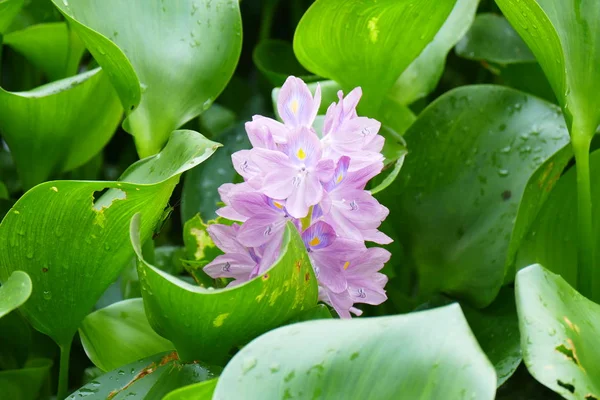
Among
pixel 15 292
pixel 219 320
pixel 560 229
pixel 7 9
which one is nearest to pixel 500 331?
pixel 560 229

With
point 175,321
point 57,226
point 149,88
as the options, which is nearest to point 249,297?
point 175,321

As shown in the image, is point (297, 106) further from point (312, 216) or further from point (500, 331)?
point (500, 331)

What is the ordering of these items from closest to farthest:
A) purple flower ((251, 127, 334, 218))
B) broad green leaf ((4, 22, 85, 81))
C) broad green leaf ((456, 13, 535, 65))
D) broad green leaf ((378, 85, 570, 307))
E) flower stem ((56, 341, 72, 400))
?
purple flower ((251, 127, 334, 218)) < flower stem ((56, 341, 72, 400)) < broad green leaf ((378, 85, 570, 307)) < broad green leaf ((4, 22, 85, 81)) < broad green leaf ((456, 13, 535, 65))

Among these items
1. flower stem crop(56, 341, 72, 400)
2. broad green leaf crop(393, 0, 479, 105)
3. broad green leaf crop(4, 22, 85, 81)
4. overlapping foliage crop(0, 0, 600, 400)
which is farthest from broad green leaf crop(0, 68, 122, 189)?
broad green leaf crop(393, 0, 479, 105)

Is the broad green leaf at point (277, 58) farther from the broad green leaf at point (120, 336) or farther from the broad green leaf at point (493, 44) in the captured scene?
the broad green leaf at point (120, 336)

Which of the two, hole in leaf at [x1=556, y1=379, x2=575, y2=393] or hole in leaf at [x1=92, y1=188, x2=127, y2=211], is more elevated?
hole in leaf at [x1=92, y1=188, x2=127, y2=211]

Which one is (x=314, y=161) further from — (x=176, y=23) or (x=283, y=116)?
(x=176, y=23)

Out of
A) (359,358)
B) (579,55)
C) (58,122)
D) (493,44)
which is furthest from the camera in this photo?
(493,44)

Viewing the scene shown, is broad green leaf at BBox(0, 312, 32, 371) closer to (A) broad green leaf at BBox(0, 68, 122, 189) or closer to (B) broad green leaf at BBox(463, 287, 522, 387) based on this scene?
(A) broad green leaf at BBox(0, 68, 122, 189)
